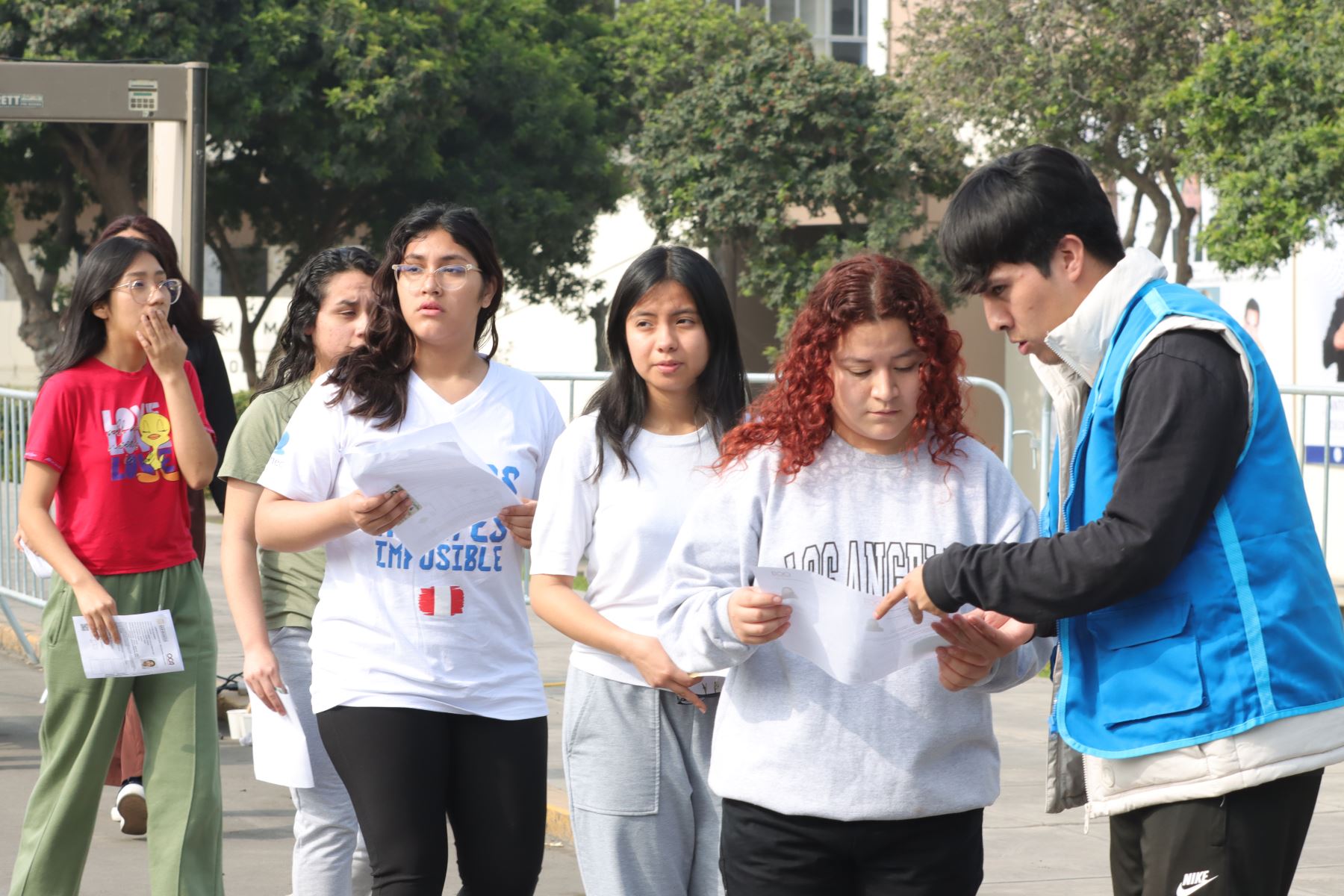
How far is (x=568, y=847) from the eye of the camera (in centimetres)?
605

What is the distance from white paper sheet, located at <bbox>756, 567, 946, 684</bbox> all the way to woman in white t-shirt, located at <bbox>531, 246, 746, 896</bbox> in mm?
626

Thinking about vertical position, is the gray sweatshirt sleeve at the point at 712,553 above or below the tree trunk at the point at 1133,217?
below

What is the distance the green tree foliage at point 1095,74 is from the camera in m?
17.9

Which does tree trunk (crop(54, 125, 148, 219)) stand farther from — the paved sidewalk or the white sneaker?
the white sneaker

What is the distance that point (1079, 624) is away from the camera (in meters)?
2.61

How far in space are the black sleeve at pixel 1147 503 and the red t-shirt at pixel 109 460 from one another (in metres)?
2.71

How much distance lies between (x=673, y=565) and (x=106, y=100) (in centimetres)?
528

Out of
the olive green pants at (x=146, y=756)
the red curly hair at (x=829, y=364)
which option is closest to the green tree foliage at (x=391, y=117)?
the olive green pants at (x=146, y=756)

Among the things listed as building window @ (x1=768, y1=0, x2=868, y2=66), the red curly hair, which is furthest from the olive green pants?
building window @ (x1=768, y1=0, x2=868, y2=66)

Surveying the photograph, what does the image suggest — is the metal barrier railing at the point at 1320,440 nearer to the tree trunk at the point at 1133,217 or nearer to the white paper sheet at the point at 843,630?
the white paper sheet at the point at 843,630

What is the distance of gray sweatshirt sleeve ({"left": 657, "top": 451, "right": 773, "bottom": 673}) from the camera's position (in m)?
2.76

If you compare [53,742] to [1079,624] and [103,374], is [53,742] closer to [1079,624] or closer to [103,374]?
[103,374]

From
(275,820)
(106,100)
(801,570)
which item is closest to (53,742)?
(275,820)

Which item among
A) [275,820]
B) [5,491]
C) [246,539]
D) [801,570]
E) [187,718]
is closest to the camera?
[801,570]
